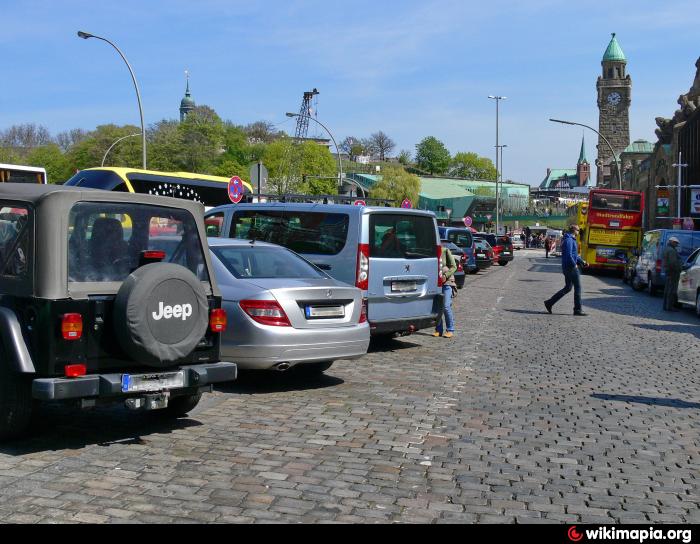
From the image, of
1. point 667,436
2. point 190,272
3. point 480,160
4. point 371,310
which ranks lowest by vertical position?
point 667,436

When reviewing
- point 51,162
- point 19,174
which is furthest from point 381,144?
point 19,174

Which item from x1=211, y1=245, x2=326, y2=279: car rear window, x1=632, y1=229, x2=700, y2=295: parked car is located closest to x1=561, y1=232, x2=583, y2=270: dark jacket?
x1=632, y1=229, x2=700, y2=295: parked car

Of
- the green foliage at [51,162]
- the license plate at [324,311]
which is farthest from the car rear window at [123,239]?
the green foliage at [51,162]

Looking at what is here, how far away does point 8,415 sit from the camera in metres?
6.17

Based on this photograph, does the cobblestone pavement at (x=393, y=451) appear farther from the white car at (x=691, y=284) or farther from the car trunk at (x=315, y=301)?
the white car at (x=691, y=284)

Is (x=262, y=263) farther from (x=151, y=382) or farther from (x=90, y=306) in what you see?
(x=90, y=306)

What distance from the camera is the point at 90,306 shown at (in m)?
6.09

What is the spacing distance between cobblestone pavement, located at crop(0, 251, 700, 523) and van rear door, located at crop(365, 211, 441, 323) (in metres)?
0.82

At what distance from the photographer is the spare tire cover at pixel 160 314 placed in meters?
6.10

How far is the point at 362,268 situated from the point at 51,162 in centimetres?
8758

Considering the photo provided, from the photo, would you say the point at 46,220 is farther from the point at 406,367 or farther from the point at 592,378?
the point at 592,378

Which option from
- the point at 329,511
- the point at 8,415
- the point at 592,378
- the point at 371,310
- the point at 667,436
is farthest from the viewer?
the point at 371,310

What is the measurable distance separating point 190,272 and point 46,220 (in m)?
1.11

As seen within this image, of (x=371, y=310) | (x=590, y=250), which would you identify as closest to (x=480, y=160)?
(x=590, y=250)
